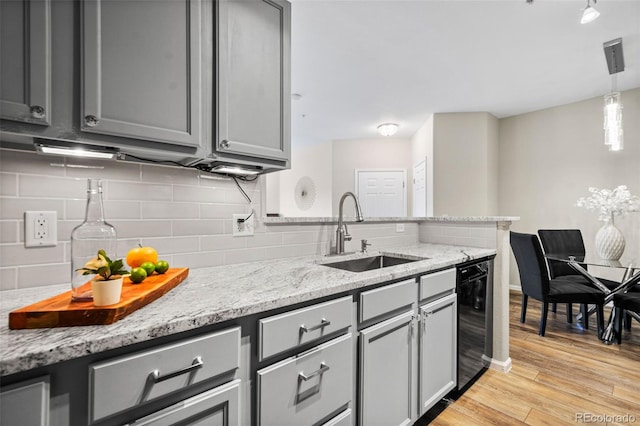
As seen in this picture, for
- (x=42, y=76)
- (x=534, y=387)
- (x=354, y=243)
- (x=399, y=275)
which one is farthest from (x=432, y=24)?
(x=534, y=387)

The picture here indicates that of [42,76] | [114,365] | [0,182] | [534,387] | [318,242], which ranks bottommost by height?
[534,387]

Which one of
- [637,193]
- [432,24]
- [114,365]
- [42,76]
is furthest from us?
[637,193]

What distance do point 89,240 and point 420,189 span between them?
514cm

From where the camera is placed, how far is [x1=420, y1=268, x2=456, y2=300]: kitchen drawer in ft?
5.08

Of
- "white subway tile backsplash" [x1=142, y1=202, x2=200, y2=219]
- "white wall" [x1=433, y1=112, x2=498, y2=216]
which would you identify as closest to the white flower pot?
"white wall" [x1=433, y1=112, x2=498, y2=216]

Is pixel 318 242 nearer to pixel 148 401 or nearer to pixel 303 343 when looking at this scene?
pixel 303 343

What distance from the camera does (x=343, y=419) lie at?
1.19 metres

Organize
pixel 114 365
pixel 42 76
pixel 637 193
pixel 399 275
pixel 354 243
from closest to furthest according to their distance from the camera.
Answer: pixel 114 365, pixel 42 76, pixel 399 275, pixel 354 243, pixel 637 193

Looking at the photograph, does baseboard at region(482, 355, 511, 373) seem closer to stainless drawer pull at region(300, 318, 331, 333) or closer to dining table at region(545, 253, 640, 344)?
dining table at region(545, 253, 640, 344)

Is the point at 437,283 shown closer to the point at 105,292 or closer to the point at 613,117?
the point at 105,292

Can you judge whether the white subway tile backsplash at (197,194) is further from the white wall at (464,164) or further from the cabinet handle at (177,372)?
the white wall at (464,164)

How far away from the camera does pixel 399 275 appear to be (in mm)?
1378

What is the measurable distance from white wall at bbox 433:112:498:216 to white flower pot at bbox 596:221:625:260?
1.87 metres

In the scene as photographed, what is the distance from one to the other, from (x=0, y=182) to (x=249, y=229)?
94cm
